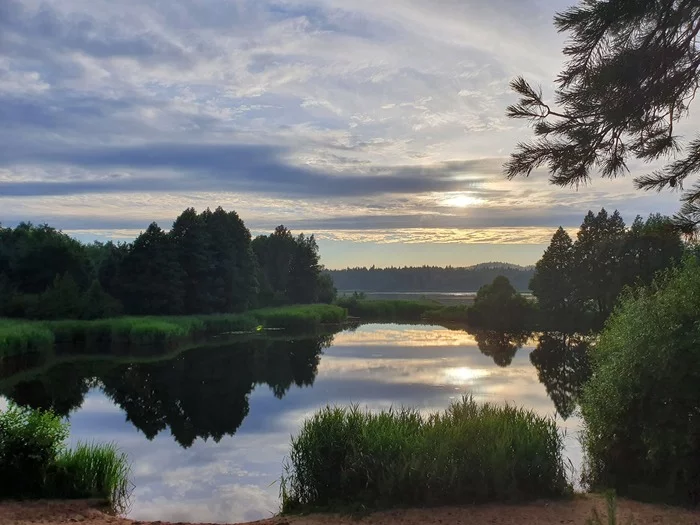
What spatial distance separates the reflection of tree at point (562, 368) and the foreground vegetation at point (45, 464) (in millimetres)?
10523

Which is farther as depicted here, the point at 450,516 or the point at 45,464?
the point at 45,464

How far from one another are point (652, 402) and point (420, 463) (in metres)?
4.13

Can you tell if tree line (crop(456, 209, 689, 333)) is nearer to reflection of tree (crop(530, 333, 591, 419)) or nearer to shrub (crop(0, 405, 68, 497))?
reflection of tree (crop(530, 333, 591, 419))

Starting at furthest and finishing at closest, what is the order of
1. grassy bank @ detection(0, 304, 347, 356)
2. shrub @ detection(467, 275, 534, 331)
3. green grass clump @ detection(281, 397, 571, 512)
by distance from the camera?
shrub @ detection(467, 275, 534, 331), grassy bank @ detection(0, 304, 347, 356), green grass clump @ detection(281, 397, 571, 512)

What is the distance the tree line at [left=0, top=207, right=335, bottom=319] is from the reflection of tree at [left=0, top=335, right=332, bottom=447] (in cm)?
984

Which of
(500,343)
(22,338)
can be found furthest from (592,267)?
(22,338)

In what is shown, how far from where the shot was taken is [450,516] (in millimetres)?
8781

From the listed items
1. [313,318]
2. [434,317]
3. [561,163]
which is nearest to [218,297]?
[313,318]

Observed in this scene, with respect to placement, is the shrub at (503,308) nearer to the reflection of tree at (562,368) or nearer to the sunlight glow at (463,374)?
the reflection of tree at (562,368)

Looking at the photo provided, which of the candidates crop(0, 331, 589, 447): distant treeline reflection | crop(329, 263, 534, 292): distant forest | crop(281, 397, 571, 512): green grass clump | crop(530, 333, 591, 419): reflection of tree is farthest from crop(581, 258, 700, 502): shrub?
crop(329, 263, 534, 292): distant forest

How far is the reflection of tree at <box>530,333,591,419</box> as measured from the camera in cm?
2206

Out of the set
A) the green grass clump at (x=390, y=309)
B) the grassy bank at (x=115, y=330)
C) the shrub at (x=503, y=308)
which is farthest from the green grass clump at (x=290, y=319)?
the shrub at (x=503, y=308)

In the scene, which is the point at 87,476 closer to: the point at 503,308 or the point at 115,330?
the point at 115,330

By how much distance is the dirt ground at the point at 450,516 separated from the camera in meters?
8.55
